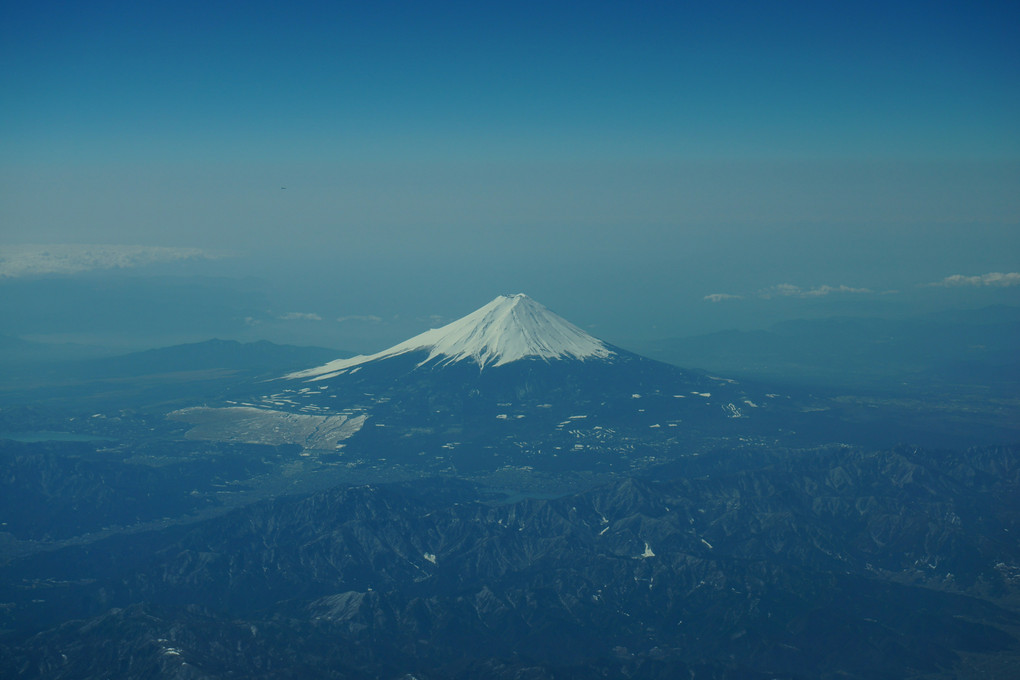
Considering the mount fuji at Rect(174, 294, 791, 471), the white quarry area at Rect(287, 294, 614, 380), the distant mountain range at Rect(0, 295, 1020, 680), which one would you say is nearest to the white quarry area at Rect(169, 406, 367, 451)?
the mount fuji at Rect(174, 294, 791, 471)

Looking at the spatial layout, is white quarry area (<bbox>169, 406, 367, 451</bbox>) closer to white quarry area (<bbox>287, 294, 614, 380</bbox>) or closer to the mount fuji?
the mount fuji

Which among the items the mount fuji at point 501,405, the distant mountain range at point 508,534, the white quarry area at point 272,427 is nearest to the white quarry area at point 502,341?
the mount fuji at point 501,405

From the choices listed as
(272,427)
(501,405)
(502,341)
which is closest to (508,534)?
(501,405)

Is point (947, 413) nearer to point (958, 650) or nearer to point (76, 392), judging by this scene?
point (958, 650)

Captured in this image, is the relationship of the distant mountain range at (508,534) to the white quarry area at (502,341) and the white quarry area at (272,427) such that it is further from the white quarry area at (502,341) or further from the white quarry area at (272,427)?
the white quarry area at (502,341)

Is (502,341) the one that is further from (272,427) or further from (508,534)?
(508,534)

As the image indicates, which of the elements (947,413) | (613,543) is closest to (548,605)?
(613,543)
